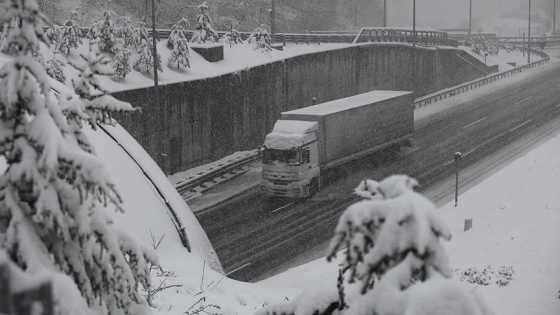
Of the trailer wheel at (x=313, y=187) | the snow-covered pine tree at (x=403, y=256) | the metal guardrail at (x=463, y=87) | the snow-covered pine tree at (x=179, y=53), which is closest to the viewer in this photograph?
the snow-covered pine tree at (x=403, y=256)

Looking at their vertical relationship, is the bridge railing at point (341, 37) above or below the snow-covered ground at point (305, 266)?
above

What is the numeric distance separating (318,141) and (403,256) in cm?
2961

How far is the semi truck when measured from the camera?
32125 mm

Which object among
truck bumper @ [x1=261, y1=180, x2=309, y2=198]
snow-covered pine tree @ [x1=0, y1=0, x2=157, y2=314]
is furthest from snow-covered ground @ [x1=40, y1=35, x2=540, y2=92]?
snow-covered pine tree @ [x1=0, y1=0, x2=157, y2=314]

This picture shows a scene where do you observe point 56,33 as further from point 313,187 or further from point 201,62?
point 313,187

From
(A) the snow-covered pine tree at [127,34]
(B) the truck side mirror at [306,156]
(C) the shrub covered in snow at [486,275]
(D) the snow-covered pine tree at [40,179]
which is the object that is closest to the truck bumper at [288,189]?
(B) the truck side mirror at [306,156]

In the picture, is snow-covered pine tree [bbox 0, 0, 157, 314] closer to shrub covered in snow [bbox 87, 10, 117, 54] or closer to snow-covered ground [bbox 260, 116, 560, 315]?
snow-covered ground [bbox 260, 116, 560, 315]

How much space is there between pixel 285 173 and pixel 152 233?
60.9 feet

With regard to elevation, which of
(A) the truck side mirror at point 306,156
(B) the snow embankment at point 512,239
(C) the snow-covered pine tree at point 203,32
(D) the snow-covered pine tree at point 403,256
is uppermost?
(D) the snow-covered pine tree at point 403,256

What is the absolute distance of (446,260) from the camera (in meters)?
3.76

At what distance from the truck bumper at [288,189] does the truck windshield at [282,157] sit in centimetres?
93

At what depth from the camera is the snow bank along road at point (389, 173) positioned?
27016 mm

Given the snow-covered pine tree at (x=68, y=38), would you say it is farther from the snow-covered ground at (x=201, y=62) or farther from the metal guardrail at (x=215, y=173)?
the metal guardrail at (x=215, y=173)

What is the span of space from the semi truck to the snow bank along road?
0.95 m
